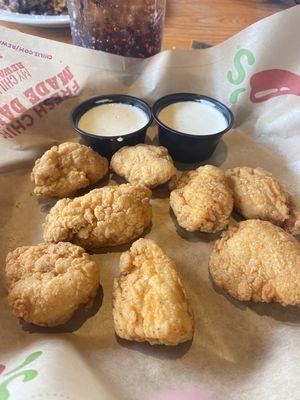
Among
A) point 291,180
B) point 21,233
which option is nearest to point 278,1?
point 291,180

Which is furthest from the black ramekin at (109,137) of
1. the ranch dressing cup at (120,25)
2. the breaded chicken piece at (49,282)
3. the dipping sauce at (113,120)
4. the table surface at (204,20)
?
the table surface at (204,20)

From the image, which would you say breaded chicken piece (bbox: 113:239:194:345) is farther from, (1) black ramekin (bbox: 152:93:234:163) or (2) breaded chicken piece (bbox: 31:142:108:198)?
(1) black ramekin (bbox: 152:93:234:163)

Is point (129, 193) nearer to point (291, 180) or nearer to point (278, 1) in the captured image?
A: point (291, 180)

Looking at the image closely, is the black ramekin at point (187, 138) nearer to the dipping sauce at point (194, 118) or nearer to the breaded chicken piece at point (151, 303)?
the dipping sauce at point (194, 118)

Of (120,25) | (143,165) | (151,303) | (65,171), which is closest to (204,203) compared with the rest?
(143,165)

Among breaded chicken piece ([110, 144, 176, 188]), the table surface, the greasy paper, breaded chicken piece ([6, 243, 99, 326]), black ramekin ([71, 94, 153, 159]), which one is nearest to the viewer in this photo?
the greasy paper

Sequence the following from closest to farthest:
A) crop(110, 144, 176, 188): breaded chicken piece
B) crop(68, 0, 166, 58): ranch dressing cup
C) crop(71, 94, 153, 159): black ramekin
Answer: crop(110, 144, 176, 188): breaded chicken piece < crop(71, 94, 153, 159): black ramekin < crop(68, 0, 166, 58): ranch dressing cup

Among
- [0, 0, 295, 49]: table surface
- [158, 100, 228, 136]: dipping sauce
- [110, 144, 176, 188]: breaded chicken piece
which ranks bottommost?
[110, 144, 176, 188]: breaded chicken piece

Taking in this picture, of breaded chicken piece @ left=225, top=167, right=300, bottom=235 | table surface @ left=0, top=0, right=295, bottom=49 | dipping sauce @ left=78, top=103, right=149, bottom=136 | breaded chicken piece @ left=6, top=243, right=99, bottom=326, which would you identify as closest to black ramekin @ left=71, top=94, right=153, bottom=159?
dipping sauce @ left=78, top=103, right=149, bottom=136
